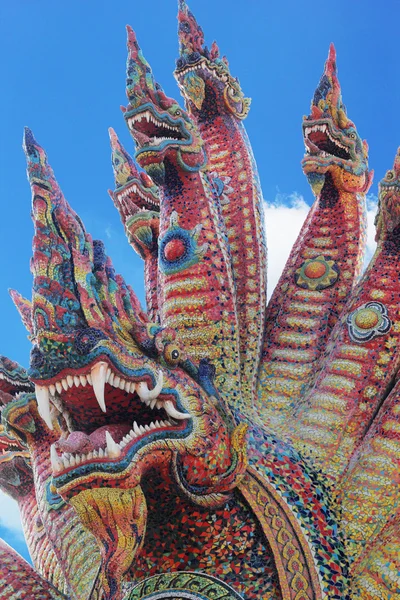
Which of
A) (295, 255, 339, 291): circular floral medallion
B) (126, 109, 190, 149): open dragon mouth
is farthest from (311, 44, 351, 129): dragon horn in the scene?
(126, 109, 190, 149): open dragon mouth

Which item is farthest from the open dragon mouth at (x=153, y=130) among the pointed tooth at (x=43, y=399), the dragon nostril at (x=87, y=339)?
the pointed tooth at (x=43, y=399)

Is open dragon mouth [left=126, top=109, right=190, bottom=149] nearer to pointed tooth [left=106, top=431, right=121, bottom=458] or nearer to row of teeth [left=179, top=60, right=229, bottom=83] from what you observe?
row of teeth [left=179, top=60, right=229, bottom=83]

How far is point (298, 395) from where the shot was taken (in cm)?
766

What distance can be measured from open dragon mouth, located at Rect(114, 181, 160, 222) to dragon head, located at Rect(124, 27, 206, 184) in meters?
2.22

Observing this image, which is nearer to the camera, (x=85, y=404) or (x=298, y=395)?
(x=85, y=404)

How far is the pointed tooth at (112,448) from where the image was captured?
5421mm

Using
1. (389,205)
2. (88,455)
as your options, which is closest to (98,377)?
(88,455)

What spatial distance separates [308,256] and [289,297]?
597mm

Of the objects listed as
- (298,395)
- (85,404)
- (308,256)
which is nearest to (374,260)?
(308,256)

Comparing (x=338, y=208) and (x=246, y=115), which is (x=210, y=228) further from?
(x=246, y=115)

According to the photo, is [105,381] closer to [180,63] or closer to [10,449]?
[10,449]

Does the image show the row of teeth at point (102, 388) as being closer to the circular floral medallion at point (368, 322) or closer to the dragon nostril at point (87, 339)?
the dragon nostril at point (87, 339)

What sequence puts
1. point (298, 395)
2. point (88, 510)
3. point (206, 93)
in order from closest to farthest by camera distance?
1. point (88, 510)
2. point (298, 395)
3. point (206, 93)

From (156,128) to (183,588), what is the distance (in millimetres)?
4438
